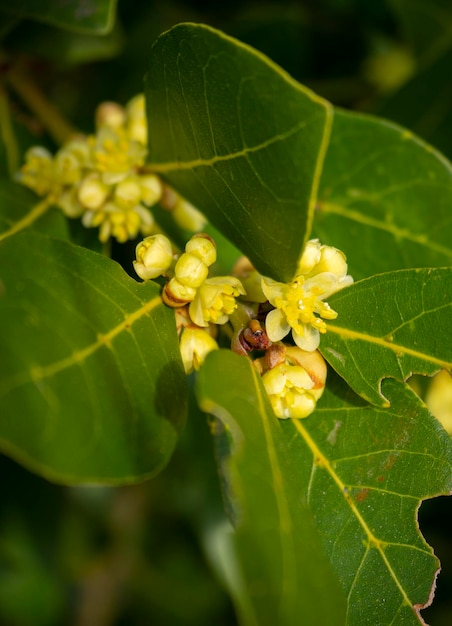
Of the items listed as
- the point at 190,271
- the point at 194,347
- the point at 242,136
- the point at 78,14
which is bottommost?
the point at 194,347

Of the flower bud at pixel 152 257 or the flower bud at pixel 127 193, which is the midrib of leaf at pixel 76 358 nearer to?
the flower bud at pixel 152 257

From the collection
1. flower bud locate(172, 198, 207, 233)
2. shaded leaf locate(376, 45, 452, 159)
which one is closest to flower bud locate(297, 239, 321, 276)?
flower bud locate(172, 198, 207, 233)

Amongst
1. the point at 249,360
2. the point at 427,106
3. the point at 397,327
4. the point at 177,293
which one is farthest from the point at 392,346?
the point at 427,106

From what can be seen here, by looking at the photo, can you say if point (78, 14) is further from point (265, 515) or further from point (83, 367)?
point (265, 515)

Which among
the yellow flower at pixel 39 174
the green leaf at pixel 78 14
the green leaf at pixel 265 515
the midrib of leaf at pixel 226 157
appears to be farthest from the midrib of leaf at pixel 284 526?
the green leaf at pixel 78 14

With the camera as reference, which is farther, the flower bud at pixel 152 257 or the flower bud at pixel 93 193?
the flower bud at pixel 93 193

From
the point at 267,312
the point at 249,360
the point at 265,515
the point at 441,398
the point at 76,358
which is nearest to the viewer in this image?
the point at 265,515
